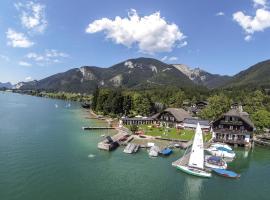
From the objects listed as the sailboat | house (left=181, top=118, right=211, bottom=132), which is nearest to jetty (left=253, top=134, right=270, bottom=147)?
house (left=181, top=118, right=211, bottom=132)

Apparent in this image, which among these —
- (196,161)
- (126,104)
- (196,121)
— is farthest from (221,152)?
(126,104)

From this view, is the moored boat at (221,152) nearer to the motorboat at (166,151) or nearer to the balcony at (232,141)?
the motorboat at (166,151)

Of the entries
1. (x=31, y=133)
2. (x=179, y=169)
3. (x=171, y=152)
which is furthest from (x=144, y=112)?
(x=179, y=169)

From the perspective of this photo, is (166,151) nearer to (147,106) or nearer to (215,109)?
(215,109)

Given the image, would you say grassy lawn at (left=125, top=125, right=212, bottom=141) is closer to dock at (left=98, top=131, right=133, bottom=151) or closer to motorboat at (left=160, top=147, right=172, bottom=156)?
dock at (left=98, top=131, right=133, bottom=151)

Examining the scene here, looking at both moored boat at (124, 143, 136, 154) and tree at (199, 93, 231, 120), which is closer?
moored boat at (124, 143, 136, 154)

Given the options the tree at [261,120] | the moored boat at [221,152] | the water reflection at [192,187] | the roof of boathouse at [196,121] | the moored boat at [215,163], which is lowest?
the water reflection at [192,187]

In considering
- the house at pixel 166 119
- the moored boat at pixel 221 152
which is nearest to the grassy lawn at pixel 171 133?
the house at pixel 166 119
